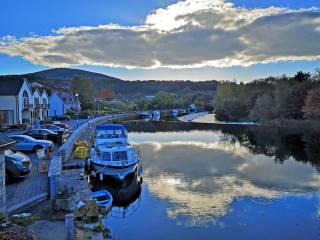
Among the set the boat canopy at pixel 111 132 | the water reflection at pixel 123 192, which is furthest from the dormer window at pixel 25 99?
the water reflection at pixel 123 192

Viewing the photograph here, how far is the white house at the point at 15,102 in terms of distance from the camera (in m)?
58.1

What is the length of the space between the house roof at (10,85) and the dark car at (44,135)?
2313 cm

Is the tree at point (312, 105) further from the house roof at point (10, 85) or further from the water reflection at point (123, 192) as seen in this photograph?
the water reflection at point (123, 192)

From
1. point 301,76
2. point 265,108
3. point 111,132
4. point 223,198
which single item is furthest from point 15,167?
point 301,76

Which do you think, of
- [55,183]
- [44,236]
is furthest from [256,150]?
[44,236]

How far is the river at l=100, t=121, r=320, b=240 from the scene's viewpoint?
1972 cm

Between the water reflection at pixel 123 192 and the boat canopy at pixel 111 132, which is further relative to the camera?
the boat canopy at pixel 111 132

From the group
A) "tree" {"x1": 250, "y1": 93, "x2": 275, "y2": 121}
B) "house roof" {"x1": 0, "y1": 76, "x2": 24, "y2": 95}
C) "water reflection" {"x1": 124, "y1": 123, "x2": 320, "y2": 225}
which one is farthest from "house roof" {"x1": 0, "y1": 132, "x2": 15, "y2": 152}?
"tree" {"x1": 250, "y1": 93, "x2": 275, "y2": 121}

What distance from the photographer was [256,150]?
157ft

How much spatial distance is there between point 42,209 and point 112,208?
7.56m

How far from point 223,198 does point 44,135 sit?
20619 millimetres

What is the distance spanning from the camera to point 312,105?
245 feet

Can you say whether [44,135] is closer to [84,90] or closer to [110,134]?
[110,134]

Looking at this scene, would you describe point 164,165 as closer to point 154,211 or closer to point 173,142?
point 154,211
